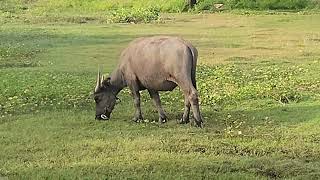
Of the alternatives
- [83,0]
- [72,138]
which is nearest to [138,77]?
[72,138]

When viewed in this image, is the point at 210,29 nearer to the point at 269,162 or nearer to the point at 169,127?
the point at 169,127

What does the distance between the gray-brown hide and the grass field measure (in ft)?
1.22

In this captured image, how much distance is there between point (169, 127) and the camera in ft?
39.7

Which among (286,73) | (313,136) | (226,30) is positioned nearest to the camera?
(313,136)

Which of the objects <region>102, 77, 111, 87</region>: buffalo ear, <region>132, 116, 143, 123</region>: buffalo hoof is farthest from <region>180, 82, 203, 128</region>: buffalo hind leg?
<region>102, 77, 111, 87</region>: buffalo ear

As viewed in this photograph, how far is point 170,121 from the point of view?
41.7ft

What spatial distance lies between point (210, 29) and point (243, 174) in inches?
968

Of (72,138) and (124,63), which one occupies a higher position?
(124,63)

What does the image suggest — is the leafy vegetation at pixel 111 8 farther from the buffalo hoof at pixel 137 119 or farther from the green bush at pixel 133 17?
the buffalo hoof at pixel 137 119

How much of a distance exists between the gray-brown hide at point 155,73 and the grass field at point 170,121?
37 centimetres

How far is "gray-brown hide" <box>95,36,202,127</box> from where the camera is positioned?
12039mm

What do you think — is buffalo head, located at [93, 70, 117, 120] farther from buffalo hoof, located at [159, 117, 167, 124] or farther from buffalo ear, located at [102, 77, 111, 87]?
buffalo hoof, located at [159, 117, 167, 124]

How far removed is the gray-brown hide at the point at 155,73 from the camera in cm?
1204

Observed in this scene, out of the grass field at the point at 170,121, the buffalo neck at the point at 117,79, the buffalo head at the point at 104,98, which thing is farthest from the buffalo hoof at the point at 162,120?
the buffalo neck at the point at 117,79
